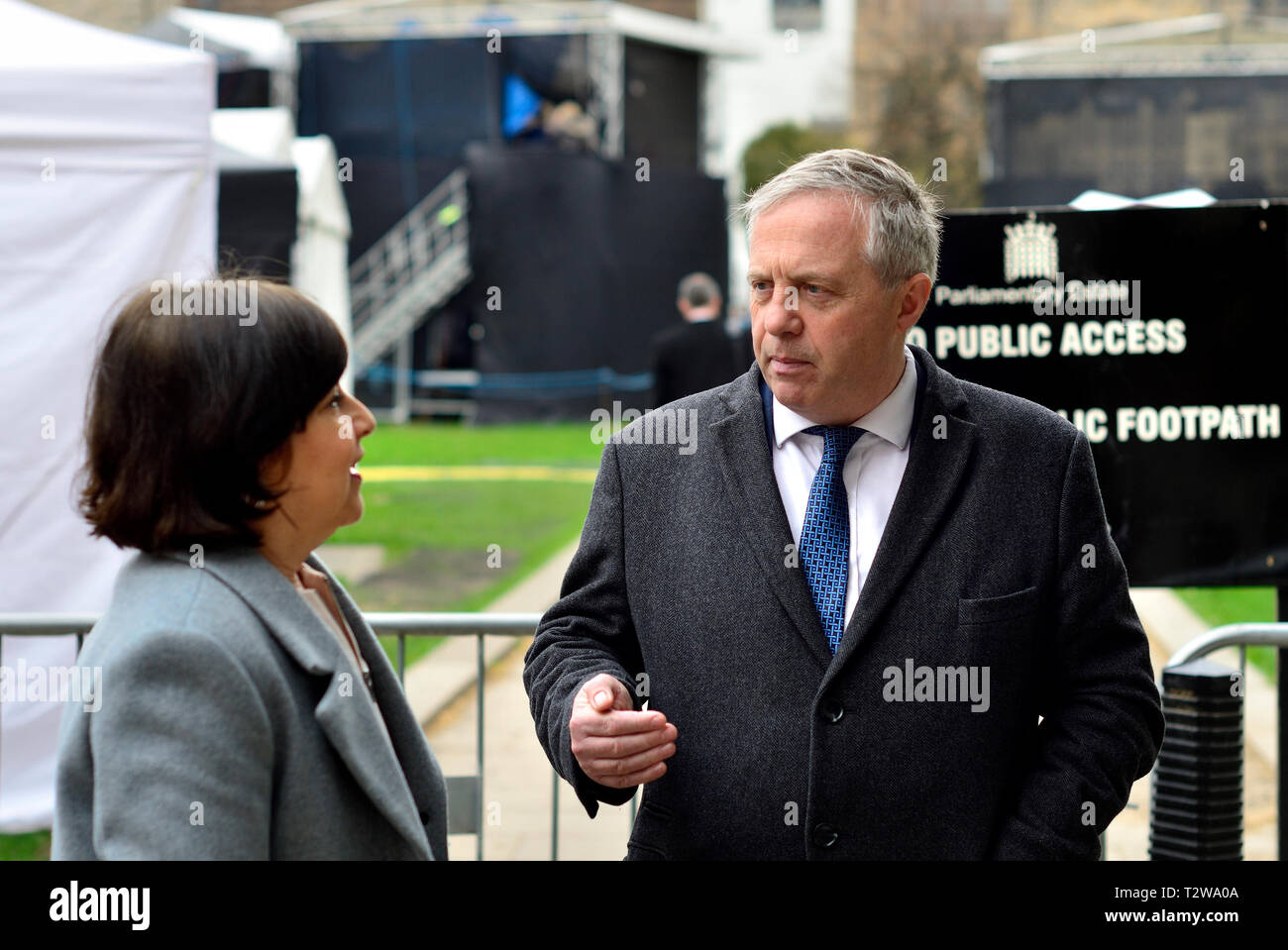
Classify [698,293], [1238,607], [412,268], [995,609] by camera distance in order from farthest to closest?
1. [412,268]
2. [698,293]
3. [1238,607]
4. [995,609]

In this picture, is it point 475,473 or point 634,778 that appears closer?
point 634,778

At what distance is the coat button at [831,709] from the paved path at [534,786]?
2.32 metres

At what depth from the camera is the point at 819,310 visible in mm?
2594

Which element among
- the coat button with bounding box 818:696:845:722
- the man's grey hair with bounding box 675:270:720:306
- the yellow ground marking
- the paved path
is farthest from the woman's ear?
the yellow ground marking

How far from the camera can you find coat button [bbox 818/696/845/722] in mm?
2455

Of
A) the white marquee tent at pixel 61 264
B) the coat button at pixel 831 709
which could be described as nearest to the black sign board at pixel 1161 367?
the coat button at pixel 831 709

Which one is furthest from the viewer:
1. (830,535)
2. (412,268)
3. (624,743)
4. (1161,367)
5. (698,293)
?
(412,268)

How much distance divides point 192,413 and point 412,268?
30.2 meters

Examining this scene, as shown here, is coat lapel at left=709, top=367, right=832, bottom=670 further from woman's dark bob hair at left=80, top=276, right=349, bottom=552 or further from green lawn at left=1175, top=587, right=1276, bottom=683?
green lawn at left=1175, top=587, right=1276, bottom=683

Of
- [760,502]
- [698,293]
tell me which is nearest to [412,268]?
[698,293]

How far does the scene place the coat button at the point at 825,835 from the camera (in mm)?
2457

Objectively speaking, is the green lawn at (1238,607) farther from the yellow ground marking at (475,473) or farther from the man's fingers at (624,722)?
the yellow ground marking at (475,473)

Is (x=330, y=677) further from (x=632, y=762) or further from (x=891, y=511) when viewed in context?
(x=891, y=511)

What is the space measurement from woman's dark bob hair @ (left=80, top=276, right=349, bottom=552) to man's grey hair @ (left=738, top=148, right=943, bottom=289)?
101 centimetres
